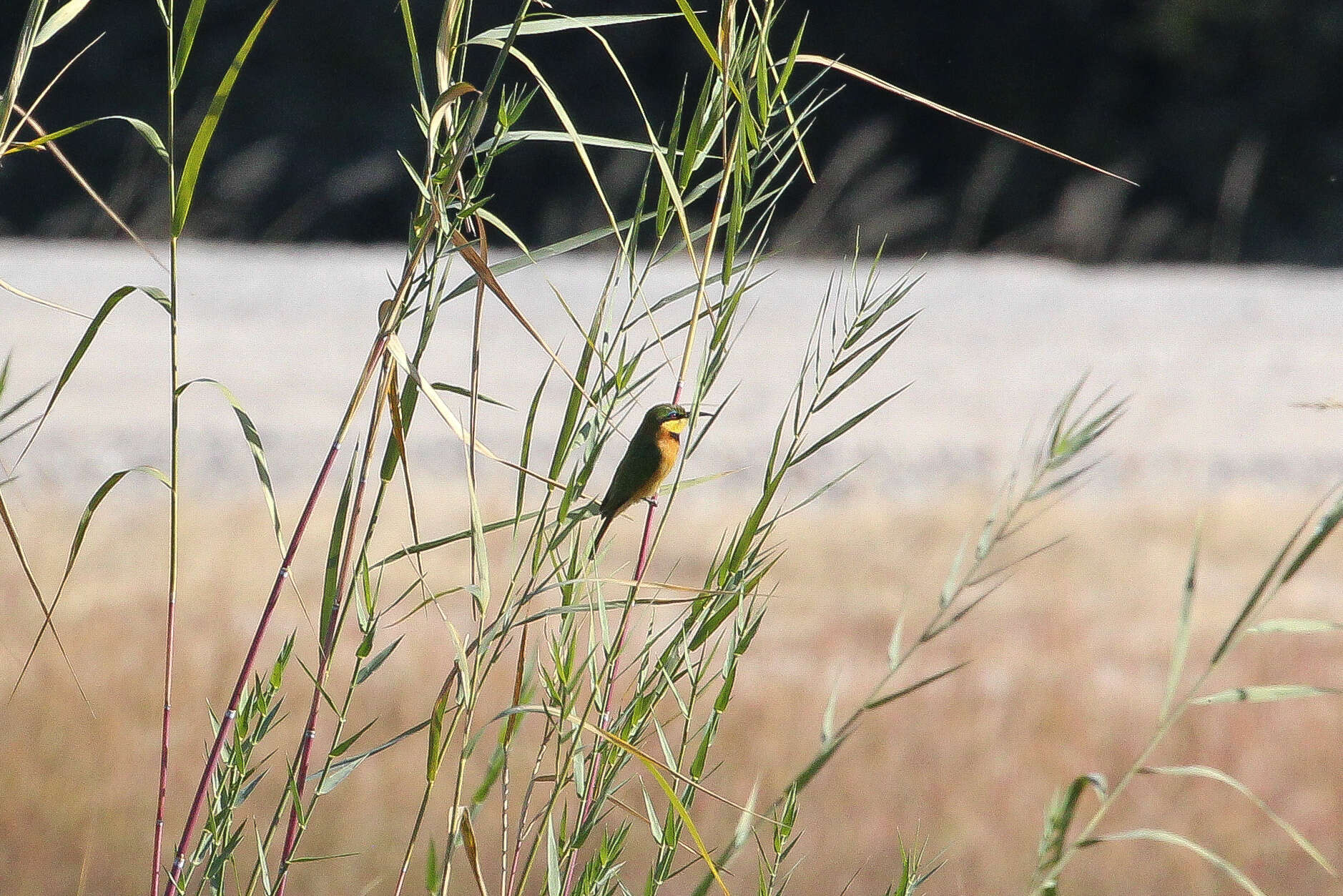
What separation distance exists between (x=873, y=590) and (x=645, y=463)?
1.17m

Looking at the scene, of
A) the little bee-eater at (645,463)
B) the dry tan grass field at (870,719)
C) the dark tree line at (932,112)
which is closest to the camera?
the little bee-eater at (645,463)

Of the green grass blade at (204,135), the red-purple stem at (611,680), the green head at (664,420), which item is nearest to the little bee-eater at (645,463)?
the green head at (664,420)

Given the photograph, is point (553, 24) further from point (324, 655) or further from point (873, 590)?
point (873, 590)

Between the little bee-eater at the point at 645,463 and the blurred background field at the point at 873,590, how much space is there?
5cm

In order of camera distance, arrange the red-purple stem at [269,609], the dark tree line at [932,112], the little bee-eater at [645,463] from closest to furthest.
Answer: the red-purple stem at [269,609] < the little bee-eater at [645,463] < the dark tree line at [932,112]

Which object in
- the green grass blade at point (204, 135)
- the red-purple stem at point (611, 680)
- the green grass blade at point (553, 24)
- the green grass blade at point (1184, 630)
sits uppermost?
the green grass blade at point (553, 24)

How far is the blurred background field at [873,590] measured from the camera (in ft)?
4.06

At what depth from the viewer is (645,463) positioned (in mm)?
676

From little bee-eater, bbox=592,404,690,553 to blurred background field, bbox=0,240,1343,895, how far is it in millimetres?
45

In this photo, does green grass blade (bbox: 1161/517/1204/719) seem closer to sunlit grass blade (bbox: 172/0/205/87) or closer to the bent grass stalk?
the bent grass stalk

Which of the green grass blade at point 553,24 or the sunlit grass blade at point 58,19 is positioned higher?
the green grass blade at point 553,24

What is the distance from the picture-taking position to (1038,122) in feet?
21.3

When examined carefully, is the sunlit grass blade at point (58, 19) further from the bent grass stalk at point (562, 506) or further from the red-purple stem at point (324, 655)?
the red-purple stem at point (324, 655)

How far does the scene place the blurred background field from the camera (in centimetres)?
124
